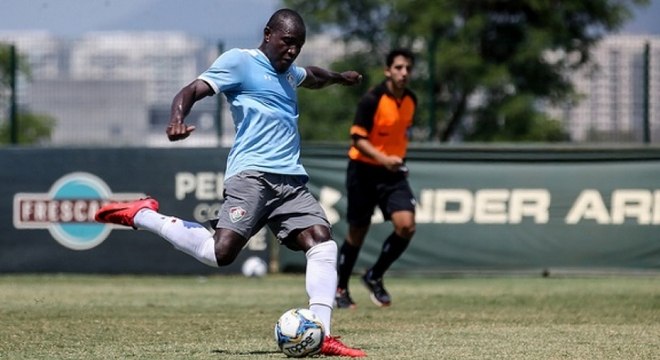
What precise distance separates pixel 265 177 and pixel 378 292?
3900mm

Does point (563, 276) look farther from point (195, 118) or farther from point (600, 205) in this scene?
point (195, 118)

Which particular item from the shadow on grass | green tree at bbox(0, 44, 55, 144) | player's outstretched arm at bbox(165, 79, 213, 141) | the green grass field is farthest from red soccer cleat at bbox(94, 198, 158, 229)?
green tree at bbox(0, 44, 55, 144)

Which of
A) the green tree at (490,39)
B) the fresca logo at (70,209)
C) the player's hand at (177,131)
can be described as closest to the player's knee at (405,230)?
the player's hand at (177,131)

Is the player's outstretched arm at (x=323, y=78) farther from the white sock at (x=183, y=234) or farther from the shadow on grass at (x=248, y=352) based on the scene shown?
the shadow on grass at (x=248, y=352)

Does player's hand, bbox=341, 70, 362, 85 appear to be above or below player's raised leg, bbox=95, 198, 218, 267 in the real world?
above

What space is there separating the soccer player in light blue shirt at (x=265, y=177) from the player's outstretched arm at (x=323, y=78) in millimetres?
686

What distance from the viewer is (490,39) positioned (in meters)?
37.9

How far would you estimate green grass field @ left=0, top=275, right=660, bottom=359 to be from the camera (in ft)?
28.4

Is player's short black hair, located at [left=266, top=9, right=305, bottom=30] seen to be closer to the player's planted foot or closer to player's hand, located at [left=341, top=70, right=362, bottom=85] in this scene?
player's hand, located at [left=341, top=70, right=362, bottom=85]

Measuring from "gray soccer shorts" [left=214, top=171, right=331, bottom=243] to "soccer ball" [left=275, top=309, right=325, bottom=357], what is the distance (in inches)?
25.8

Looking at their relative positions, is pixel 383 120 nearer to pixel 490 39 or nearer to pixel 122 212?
pixel 122 212

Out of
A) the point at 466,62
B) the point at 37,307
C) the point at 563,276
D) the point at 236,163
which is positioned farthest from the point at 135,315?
the point at 466,62

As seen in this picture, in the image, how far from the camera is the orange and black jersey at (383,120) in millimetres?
12414

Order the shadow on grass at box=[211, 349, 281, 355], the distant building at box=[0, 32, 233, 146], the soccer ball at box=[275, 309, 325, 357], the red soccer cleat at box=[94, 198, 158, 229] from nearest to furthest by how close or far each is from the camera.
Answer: the soccer ball at box=[275, 309, 325, 357], the shadow on grass at box=[211, 349, 281, 355], the red soccer cleat at box=[94, 198, 158, 229], the distant building at box=[0, 32, 233, 146]
